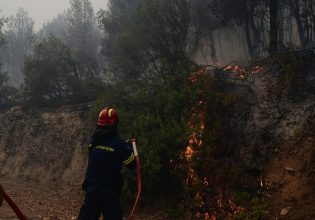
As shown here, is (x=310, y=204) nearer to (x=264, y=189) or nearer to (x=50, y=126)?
(x=264, y=189)

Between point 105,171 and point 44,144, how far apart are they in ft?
39.6

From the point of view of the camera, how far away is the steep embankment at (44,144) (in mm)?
14727

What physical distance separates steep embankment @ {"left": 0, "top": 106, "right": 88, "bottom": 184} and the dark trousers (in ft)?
27.4

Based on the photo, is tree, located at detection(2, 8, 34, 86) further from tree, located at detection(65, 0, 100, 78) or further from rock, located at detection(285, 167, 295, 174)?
rock, located at detection(285, 167, 295, 174)

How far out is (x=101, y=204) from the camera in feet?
17.4

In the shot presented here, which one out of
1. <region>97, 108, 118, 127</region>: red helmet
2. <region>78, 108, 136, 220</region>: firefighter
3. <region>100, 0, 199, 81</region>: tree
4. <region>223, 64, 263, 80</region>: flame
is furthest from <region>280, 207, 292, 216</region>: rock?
<region>100, 0, 199, 81</region>: tree

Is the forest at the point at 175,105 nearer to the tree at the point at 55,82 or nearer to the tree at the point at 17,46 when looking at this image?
the tree at the point at 55,82

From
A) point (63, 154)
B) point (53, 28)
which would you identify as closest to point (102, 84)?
point (63, 154)

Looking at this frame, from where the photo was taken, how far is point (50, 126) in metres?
17.3

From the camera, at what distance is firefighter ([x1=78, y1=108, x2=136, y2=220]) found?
17.3ft

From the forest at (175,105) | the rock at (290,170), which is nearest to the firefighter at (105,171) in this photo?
the forest at (175,105)

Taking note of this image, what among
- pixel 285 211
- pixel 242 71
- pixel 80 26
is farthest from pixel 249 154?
pixel 80 26

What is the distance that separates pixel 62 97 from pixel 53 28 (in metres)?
73.1

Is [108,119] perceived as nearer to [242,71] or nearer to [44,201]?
[44,201]
